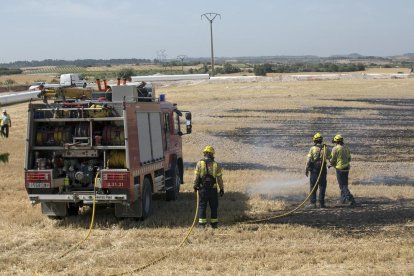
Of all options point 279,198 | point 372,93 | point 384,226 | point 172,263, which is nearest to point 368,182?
point 279,198

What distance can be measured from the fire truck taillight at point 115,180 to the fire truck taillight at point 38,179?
115 cm

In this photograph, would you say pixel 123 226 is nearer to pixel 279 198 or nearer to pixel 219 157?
pixel 279 198

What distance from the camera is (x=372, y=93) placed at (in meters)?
57.2

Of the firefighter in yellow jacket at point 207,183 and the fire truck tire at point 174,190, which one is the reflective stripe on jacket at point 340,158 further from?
the firefighter in yellow jacket at point 207,183

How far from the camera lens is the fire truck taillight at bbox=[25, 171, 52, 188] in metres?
12.7

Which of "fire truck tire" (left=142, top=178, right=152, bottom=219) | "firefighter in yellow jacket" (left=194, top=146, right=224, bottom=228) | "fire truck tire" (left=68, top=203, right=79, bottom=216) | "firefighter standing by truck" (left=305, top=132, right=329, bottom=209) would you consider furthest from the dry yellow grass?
"firefighter standing by truck" (left=305, top=132, right=329, bottom=209)

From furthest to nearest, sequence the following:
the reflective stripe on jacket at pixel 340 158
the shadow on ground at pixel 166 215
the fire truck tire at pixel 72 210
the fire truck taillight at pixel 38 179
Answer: the reflective stripe on jacket at pixel 340 158 < the fire truck tire at pixel 72 210 < the shadow on ground at pixel 166 215 < the fire truck taillight at pixel 38 179

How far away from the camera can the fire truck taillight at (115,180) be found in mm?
12414

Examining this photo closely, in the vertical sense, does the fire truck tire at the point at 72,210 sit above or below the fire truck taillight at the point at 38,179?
below

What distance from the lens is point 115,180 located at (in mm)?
12461

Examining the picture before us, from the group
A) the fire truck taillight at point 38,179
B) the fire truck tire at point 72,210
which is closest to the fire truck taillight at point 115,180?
the fire truck taillight at point 38,179

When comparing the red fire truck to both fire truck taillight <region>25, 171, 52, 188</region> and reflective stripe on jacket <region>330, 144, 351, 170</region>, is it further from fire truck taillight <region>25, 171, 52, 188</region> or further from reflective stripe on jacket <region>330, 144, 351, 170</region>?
reflective stripe on jacket <region>330, 144, 351, 170</region>

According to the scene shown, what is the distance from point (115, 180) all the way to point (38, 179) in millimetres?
1616

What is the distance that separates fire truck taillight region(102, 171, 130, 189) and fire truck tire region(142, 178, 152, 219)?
981 millimetres
